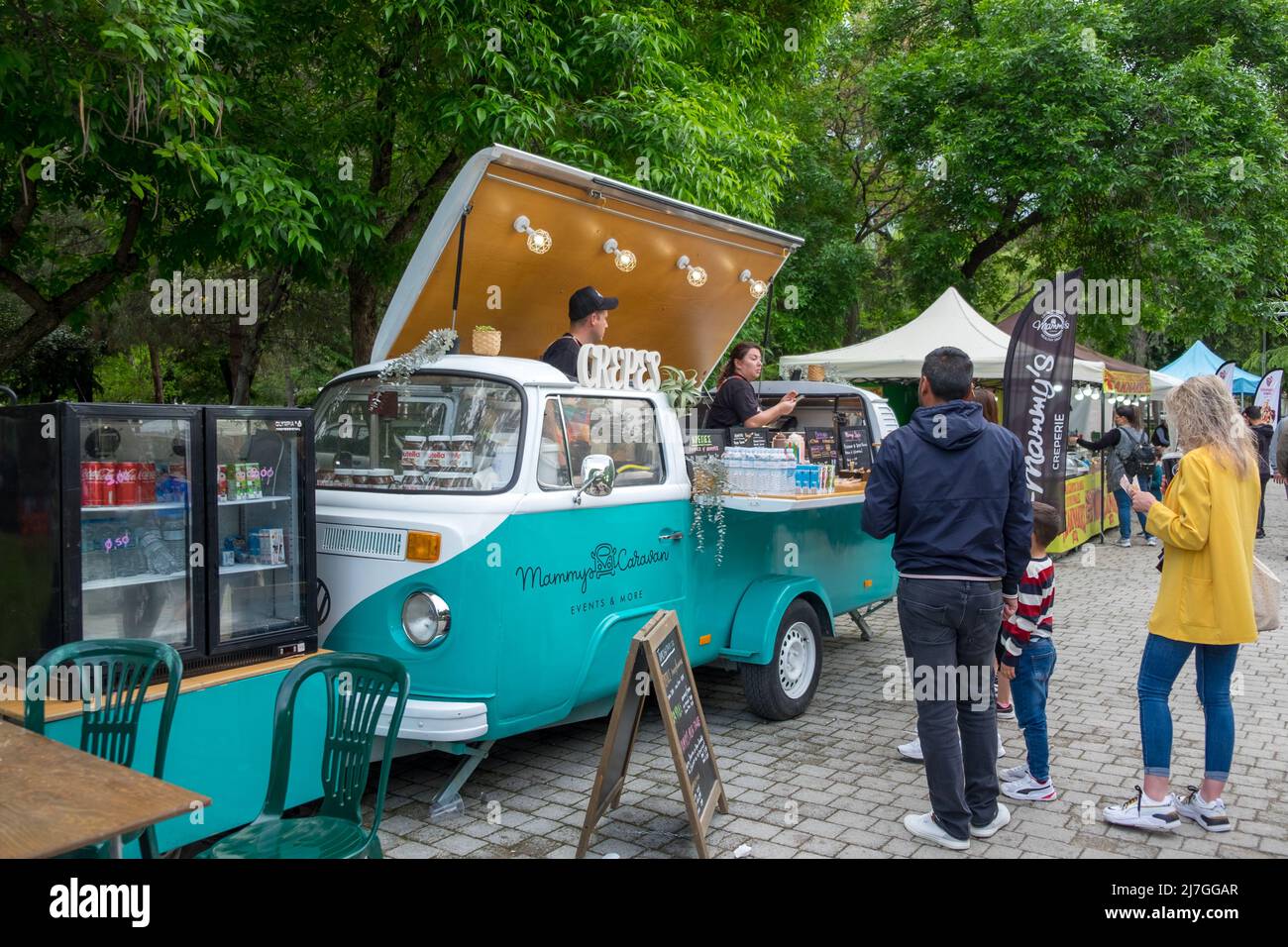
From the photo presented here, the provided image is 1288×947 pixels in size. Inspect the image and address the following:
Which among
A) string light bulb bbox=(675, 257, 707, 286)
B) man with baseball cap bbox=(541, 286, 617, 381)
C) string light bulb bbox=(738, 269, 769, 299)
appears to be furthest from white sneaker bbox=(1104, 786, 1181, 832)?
string light bulb bbox=(738, 269, 769, 299)

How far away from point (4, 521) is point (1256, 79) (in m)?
18.6

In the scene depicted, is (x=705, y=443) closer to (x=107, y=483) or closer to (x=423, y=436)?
(x=423, y=436)

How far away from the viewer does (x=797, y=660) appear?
247 inches

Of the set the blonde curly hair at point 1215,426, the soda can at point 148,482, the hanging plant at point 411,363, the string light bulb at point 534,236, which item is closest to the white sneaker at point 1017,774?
the blonde curly hair at point 1215,426

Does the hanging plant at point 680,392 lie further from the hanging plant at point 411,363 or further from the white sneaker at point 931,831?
the white sneaker at point 931,831

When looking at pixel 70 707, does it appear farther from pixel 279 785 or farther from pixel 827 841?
pixel 827 841

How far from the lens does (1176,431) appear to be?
4.48 metres

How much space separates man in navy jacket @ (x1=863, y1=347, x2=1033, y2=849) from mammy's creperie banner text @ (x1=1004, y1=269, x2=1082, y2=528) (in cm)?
428

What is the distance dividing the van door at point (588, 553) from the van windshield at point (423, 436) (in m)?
0.20

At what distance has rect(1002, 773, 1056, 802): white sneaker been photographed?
A: 4855 millimetres

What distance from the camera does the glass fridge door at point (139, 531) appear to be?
4090 mm

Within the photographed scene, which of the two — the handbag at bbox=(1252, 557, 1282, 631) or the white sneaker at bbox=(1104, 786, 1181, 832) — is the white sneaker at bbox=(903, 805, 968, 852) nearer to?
the white sneaker at bbox=(1104, 786, 1181, 832)

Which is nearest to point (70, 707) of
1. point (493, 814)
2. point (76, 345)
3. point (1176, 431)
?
point (493, 814)
